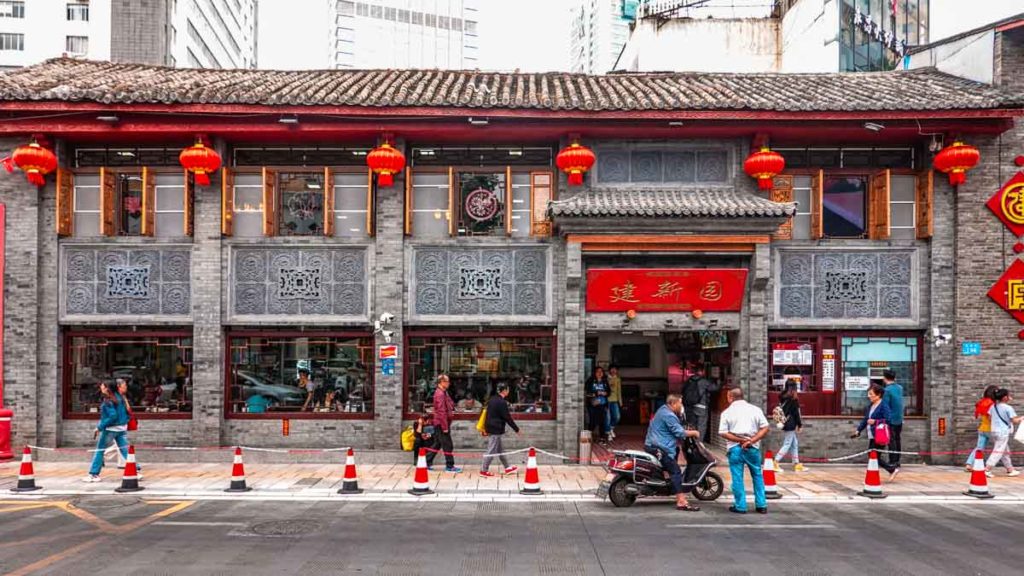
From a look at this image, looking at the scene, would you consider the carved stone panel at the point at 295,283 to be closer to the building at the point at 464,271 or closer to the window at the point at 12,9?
the building at the point at 464,271

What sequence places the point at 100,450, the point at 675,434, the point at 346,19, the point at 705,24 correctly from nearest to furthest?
the point at 675,434
the point at 100,450
the point at 705,24
the point at 346,19

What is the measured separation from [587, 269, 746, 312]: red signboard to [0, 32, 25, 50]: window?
186 ft

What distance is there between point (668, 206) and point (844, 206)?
154 inches

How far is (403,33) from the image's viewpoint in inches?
3639

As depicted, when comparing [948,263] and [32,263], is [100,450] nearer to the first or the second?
[32,263]

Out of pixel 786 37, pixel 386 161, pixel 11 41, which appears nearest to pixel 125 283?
pixel 386 161

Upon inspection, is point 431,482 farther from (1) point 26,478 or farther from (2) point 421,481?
(1) point 26,478

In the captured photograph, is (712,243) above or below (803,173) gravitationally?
below

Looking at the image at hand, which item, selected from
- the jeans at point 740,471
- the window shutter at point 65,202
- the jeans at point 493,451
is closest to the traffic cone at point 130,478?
the window shutter at point 65,202

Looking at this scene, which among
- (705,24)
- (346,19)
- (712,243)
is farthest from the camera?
(346,19)

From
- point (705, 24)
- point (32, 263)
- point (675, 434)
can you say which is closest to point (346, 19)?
point (705, 24)

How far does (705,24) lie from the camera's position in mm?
24469

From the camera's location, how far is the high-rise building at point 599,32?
3943 inches

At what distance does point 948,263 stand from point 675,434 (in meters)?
7.62
